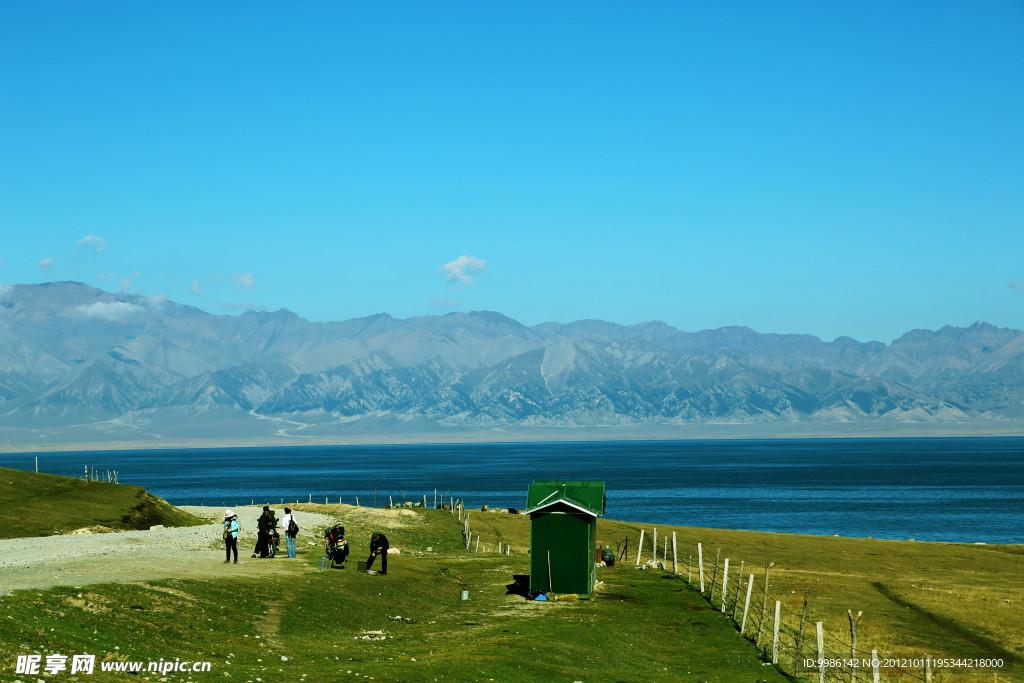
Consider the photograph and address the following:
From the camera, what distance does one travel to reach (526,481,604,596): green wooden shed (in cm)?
4216

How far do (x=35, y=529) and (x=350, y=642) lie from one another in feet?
107

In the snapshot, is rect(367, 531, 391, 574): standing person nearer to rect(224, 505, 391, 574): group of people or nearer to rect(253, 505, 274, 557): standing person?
rect(224, 505, 391, 574): group of people

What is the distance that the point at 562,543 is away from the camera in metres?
42.3

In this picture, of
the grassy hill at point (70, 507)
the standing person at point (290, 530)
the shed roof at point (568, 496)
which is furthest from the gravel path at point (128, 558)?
the shed roof at point (568, 496)

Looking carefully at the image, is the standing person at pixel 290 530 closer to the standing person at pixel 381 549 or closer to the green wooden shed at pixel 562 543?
the standing person at pixel 381 549

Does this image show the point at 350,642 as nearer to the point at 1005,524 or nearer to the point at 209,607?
the point at 209,607

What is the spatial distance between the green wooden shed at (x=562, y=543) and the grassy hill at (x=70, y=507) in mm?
28362

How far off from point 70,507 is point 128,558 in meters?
26.1

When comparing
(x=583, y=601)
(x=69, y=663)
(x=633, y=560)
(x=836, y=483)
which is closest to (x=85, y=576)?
(x=69, y=663)

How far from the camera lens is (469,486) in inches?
7382

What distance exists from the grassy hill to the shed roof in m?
28.1

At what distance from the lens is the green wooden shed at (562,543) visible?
4216 centimetres

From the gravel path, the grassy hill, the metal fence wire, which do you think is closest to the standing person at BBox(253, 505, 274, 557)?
the gravel path

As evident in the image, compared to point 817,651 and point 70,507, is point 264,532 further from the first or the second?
point 70,507
